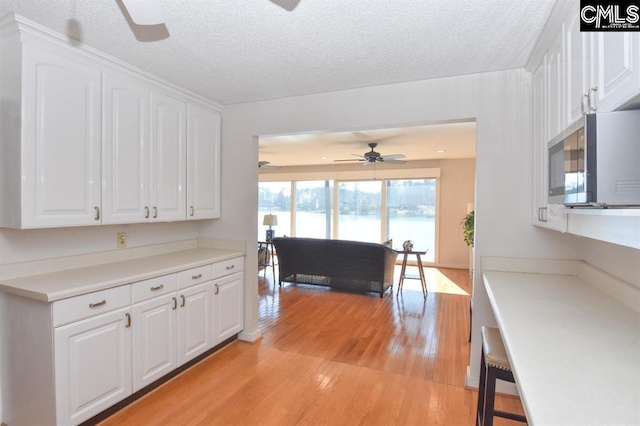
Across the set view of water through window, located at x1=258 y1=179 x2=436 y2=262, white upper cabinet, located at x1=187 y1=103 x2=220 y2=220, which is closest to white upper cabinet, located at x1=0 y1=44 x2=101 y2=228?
white upper cabinet, located at x1=187 y1=103 x2=220 y2=220

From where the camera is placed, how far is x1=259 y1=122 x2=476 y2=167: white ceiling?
469 cm

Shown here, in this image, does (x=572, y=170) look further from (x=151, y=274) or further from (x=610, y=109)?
(x=151, y=274)

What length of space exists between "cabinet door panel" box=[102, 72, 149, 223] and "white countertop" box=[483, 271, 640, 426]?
2429 millimetres

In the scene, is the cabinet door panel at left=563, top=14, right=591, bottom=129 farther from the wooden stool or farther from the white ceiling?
the white ceiling

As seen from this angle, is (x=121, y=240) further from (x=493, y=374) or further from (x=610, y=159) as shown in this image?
(x=610, y=159)

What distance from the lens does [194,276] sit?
265 cm

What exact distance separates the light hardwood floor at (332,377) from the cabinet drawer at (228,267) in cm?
72

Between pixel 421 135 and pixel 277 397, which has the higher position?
pixel 421 135

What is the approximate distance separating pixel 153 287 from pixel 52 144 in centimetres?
107

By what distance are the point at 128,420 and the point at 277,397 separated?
937mm

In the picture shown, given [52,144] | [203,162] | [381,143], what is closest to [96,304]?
[52,144]

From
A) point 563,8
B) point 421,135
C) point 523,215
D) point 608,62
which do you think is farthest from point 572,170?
point 421,135

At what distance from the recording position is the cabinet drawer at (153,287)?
2.17m

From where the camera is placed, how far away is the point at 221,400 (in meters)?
2.28
